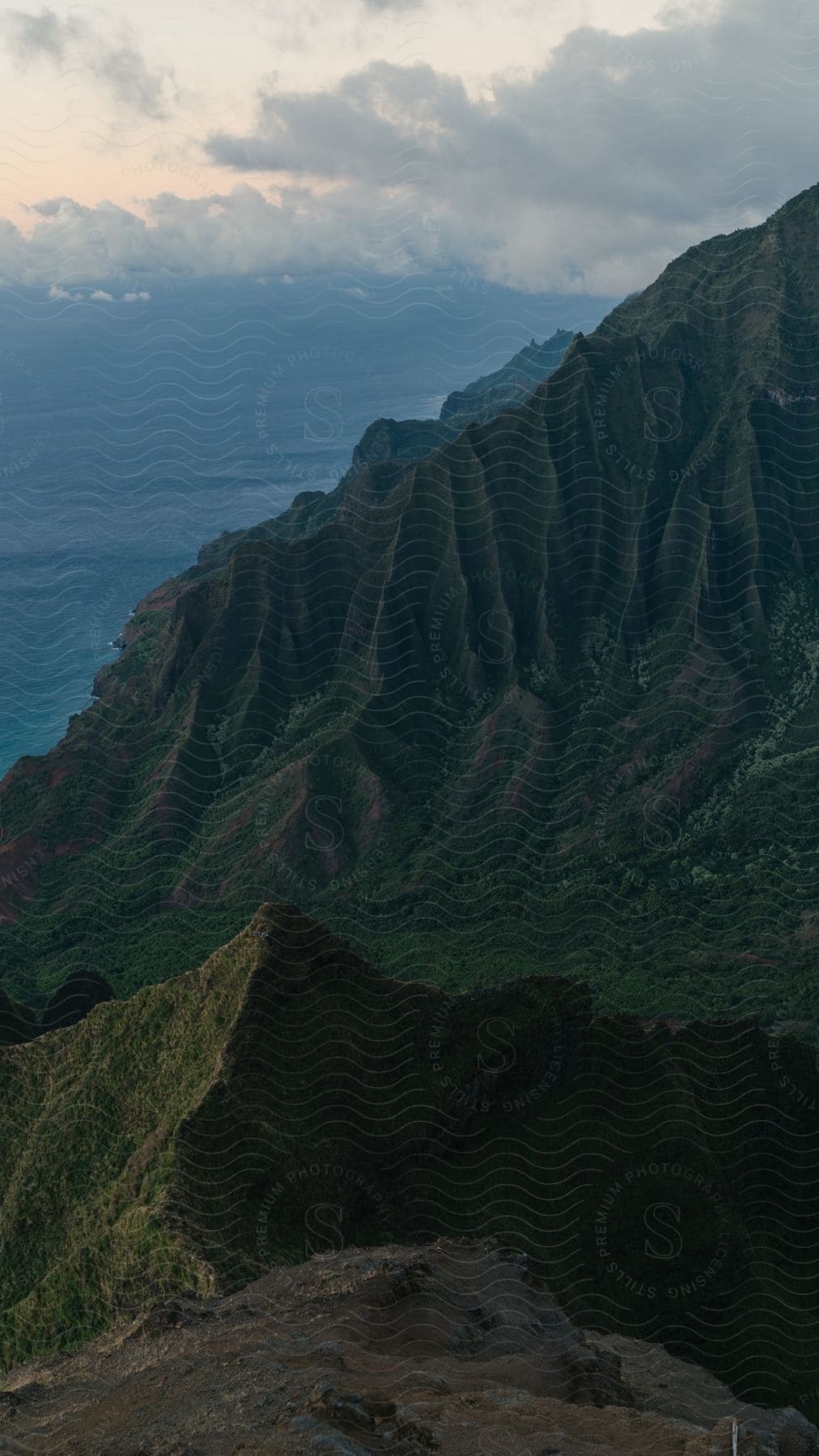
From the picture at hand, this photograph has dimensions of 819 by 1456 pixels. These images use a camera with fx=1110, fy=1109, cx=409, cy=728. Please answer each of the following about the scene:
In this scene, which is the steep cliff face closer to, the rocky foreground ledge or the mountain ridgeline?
the rocky foreground ledge

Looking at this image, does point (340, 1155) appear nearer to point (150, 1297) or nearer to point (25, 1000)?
point (150, 1297)

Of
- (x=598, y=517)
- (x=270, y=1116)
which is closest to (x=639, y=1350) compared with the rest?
(x=270, y=1116)

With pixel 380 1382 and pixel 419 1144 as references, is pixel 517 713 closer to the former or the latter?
pixel 419 1144

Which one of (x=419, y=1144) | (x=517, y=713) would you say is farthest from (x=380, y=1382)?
(x=517, y=713)

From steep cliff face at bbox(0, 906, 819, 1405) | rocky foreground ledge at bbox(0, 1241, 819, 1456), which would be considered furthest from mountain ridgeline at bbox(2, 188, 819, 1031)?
rocky foreground ledge at bbox(0, 1241, 819, 1456)

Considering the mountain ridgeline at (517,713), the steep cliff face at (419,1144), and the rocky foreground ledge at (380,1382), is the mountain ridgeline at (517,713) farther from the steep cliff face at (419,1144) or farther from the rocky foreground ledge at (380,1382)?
the rocky foreground ledge at (380,1382)
